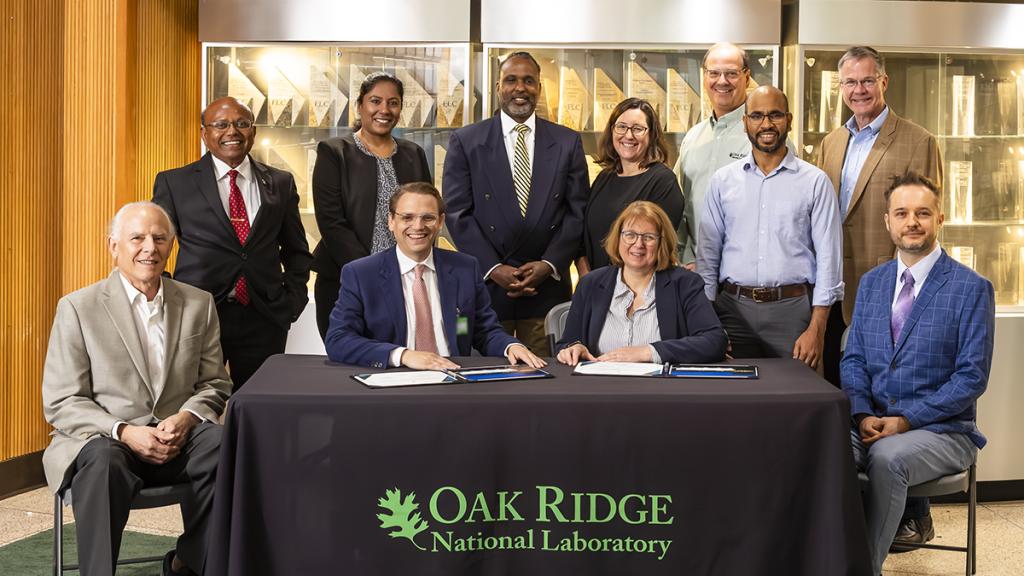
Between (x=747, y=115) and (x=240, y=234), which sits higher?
(x=747, y=115)

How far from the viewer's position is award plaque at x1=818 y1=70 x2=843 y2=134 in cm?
494

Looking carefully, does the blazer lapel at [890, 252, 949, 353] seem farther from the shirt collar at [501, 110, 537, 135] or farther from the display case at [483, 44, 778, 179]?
the display case at [483, 44, 778, 179]

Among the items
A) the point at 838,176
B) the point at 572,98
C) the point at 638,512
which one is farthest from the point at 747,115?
the point at 638,512

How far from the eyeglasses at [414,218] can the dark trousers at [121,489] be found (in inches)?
34.0

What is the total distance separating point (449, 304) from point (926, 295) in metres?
1.51

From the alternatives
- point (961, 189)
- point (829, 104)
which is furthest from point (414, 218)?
point (961, 189)

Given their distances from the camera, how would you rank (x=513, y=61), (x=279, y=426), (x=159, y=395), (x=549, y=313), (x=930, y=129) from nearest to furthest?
(x=279, y=426), (x=159, y=395), (x=549, y=313), (x=513, y=61), (x=930, y=129)

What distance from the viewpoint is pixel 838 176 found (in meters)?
4.27

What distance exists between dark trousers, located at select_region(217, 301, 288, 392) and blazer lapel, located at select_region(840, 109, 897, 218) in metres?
2.28

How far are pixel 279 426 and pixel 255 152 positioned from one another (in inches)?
107

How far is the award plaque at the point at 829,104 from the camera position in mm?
4940

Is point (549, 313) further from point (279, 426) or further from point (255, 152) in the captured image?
point (255, 152)

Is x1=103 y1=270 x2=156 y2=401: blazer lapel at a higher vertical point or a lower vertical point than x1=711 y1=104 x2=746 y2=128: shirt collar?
lower

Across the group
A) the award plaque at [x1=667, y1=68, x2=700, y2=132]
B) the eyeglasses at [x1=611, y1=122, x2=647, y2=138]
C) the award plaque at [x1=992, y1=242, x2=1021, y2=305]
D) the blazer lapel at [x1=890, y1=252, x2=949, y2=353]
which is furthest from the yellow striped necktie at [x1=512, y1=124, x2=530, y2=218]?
the award plaque at [x1=992, y1=242, x2=1021, y2=305]
